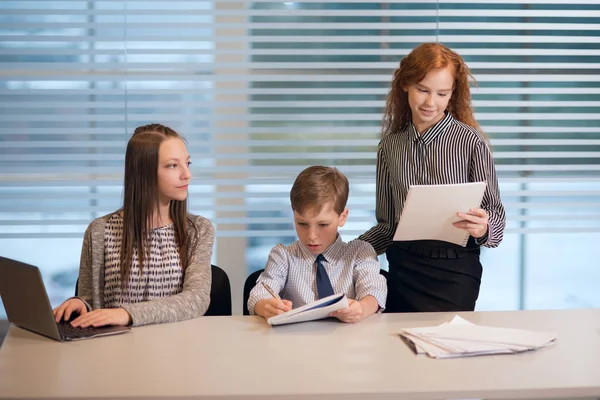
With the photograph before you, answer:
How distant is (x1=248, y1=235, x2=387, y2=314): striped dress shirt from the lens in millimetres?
2553

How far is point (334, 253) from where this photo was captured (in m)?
2.59

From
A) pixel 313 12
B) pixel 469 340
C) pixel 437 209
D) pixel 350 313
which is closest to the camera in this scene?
pixel 469 340

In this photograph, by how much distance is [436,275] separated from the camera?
8.90 ft

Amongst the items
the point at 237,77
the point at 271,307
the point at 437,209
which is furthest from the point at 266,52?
the point at 271,307

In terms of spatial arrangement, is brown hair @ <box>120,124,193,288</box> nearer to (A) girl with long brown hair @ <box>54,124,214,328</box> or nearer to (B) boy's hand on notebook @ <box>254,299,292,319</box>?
(A) girl with long brown hair @ <box>54,124,214,328</box>

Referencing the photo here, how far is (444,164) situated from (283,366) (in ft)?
3.62

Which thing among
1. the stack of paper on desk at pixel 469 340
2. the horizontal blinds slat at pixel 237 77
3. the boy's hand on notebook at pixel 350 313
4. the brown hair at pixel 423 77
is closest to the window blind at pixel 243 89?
the horizontal blinds slat at pixel 237 77

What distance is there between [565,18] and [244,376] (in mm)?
3082

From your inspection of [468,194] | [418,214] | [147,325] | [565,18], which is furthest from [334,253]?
[565,18]

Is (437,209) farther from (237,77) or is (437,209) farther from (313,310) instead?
(237,77)

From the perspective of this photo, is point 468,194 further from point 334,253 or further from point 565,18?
point 565,18

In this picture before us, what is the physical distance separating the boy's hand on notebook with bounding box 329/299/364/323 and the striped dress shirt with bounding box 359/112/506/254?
57 cm

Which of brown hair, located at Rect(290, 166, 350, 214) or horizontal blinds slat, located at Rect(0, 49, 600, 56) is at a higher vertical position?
horizontal blinds slat, located at Rect(0, 49, 600, 56)

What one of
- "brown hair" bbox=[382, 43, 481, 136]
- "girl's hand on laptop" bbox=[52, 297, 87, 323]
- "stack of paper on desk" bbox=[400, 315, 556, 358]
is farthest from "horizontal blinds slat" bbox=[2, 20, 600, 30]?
"stack of paper on desk" bbox=[400, 315, 556, 358]
